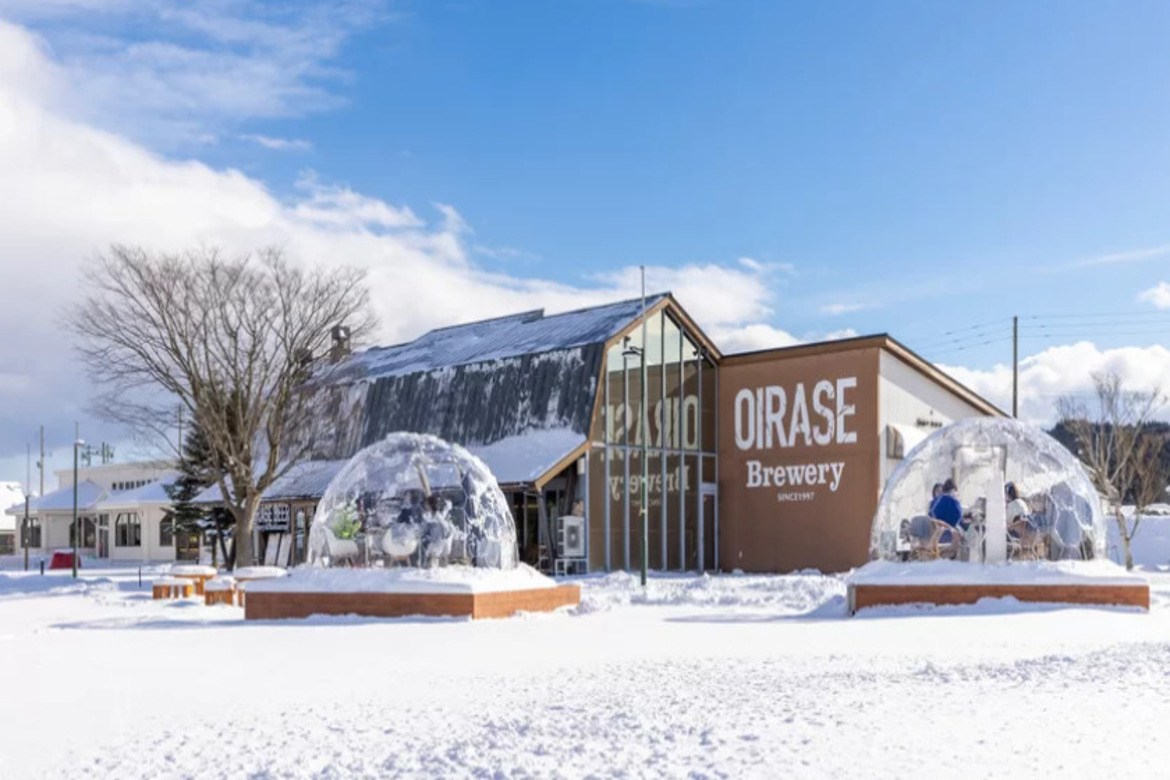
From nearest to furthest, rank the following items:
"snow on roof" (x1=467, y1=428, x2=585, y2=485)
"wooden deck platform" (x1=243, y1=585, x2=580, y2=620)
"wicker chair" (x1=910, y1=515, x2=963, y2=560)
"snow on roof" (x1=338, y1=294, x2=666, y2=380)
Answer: "wooden deck platform" (x1=243, y1=585, x2=580, y2=620), "wicker chair" (x1=910, y1=515, x2=963, y2=560), "snow on roof" (x1=467, y1=428, x2=585, y2=485), "snow on roof" (x1=338, y1=294, x2=666, y2=380)

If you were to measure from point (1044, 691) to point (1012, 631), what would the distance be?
5.56 m

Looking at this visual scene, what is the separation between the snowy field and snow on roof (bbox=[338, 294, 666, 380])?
18.3m

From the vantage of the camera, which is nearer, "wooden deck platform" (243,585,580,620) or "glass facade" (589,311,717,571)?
"wooden deck platform" (243,585,580,620)

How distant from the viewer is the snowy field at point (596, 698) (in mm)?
7227

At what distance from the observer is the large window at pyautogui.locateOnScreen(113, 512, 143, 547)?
56.7m

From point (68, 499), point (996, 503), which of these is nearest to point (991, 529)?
point (996, 503)

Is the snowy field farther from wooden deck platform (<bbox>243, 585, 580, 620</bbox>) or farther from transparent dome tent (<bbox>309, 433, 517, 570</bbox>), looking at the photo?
transparent dome tent (<bbox>309, 433, 517, 570</bbox>)

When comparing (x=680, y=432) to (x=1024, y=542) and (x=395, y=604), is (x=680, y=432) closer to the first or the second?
(x=1024, y=542)

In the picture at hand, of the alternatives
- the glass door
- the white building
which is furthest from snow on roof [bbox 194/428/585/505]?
the white building

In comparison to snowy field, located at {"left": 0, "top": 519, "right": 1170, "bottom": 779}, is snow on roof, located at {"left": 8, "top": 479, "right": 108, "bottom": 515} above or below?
above

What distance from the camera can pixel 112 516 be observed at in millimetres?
58156

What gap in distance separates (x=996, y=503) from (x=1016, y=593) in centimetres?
186

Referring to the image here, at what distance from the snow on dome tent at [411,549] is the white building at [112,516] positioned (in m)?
31.2

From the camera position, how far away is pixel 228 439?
28094 mm
